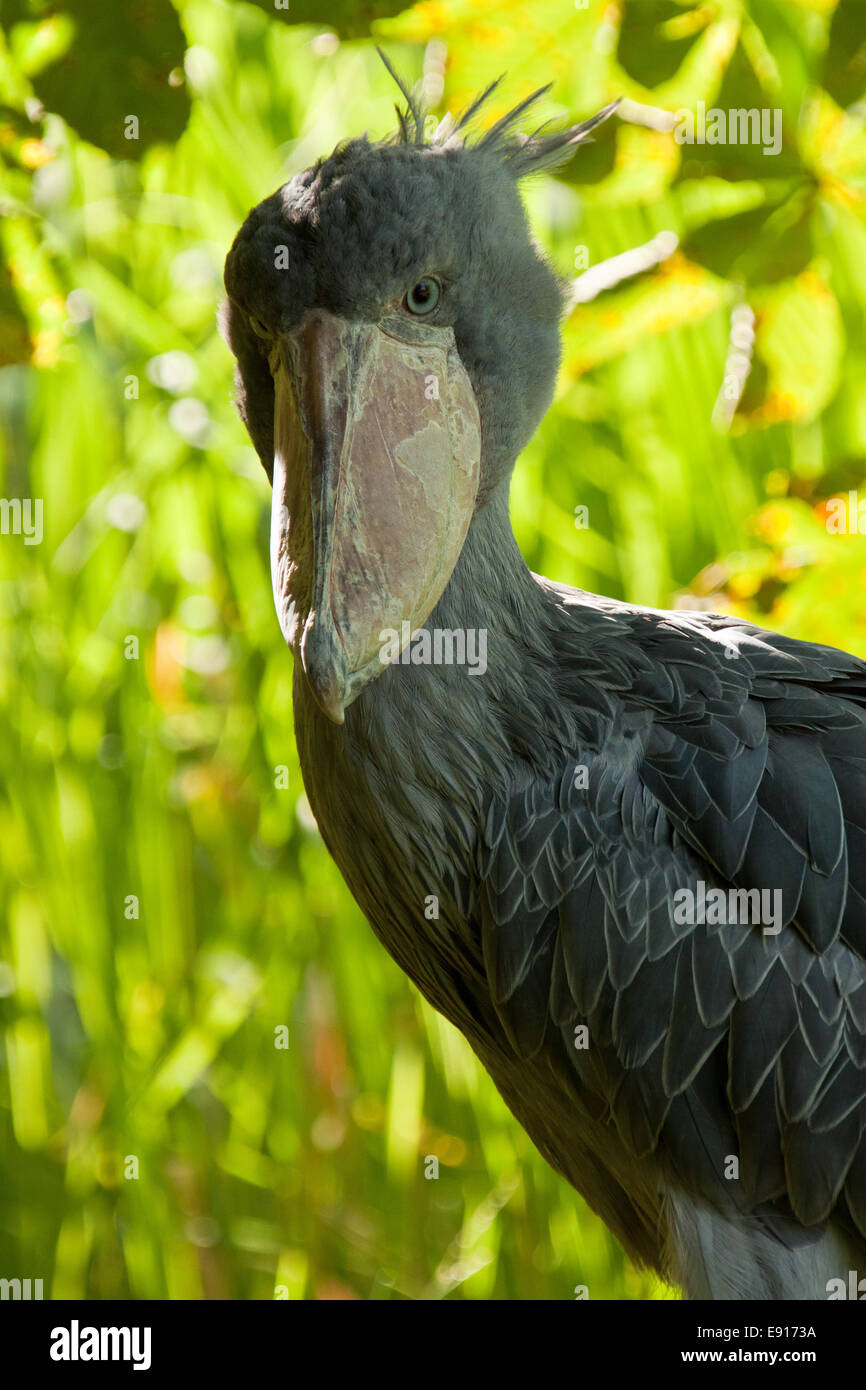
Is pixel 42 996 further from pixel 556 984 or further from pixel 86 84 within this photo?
pixel 86 84

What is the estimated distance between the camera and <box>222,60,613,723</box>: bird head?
0.86 m

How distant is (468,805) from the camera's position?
1047 mm

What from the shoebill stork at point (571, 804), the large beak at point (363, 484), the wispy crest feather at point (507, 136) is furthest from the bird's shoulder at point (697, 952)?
the wispy crest feather at point (507, 136)

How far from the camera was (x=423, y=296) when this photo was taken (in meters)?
0.94

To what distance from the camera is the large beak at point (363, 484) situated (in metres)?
0.84

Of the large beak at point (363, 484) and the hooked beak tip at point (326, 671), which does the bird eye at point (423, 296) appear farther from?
the hooked beak tip at point (326, 671)

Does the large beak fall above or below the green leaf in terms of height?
below

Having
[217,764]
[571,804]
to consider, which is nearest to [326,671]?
[571,804]

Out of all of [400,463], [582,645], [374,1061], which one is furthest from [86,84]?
[374,1061]

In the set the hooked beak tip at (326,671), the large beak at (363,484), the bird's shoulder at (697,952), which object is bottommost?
the bird's shoulder at (697,952)

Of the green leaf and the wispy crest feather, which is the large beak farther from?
the green leaf

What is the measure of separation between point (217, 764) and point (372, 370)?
1069 mm

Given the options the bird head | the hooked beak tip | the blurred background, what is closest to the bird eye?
the bird head
